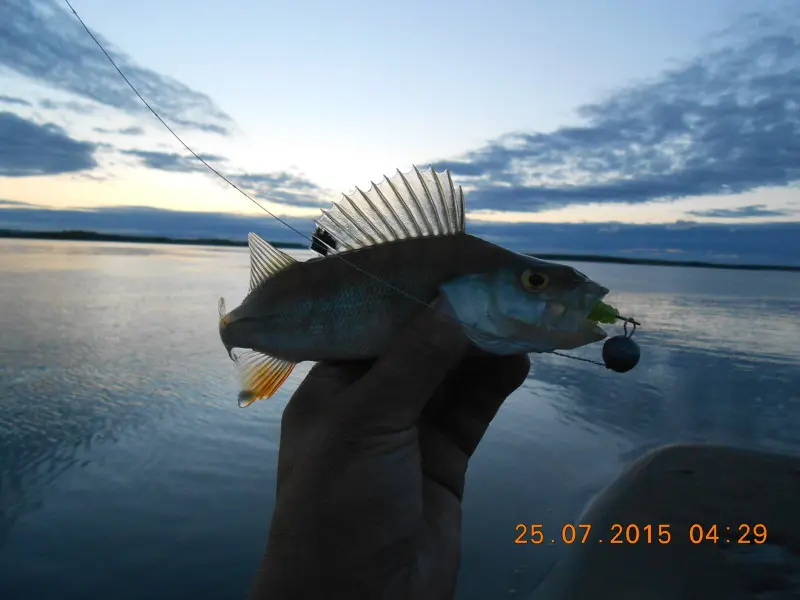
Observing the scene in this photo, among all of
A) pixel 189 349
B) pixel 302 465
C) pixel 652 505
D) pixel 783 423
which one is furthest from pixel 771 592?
pixel 189 349

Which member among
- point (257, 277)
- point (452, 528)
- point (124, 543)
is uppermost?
point (257, 277)

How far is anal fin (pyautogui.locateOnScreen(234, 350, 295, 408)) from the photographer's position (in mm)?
3043

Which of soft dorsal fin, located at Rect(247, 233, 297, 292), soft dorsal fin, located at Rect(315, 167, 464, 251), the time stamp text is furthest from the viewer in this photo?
the time stamp text

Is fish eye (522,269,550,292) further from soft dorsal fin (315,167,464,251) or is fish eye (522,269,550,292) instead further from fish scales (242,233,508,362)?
soft dorsal fin (315,167,464,251)

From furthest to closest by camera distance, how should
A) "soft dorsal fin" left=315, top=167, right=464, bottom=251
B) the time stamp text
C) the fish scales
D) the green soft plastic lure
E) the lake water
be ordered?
the time stamp text < the lake water < "soft dorsal fin" left=315, top=167, right=464, bottom=251 < the fish scales < the green soft plastic lure

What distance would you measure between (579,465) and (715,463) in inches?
70.3

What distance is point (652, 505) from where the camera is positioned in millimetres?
5691

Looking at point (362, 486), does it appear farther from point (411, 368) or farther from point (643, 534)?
point (643, 534)

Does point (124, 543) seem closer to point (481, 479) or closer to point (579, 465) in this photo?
point (481, 479)

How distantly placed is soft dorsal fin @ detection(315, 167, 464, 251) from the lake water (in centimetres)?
319

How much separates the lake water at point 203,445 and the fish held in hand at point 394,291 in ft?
8.67

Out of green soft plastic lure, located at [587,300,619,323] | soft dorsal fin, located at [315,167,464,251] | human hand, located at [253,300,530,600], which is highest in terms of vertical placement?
soft dorsal fin, located at [315,167,464,251]

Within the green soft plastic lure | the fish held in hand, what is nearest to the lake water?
the fish held in hand

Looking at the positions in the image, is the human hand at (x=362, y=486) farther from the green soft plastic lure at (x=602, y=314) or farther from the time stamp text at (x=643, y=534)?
the time stamp text at (x=643, y=534)
